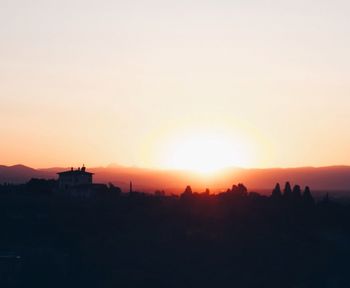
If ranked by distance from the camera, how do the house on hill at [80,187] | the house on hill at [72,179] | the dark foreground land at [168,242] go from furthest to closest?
the house on hill at [72,179]
the house on hill at [80,187]
the dark foreground land at [168,242]

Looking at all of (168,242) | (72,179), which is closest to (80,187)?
(72,179)

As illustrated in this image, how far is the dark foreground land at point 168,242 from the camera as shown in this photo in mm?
114188

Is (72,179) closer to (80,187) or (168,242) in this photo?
(80,187)

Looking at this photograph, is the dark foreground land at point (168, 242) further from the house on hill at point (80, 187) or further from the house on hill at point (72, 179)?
the house on hill at point (72, 179)

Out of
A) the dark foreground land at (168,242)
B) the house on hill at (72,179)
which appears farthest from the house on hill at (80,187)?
the dark foreground land at (168,242)

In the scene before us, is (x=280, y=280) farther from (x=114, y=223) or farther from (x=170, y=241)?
(x=114, y=223)

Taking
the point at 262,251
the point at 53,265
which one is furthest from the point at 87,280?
the point at 262,251

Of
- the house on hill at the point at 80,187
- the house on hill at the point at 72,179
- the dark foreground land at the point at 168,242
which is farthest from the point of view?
the house on hill at the point at 72,179

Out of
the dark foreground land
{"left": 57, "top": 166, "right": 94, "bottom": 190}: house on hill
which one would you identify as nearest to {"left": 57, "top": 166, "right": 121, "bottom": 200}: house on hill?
{"left": 57, "top": 166, "right": 94, "bottom": 190}: house on hill

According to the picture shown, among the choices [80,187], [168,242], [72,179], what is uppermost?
[72,179]

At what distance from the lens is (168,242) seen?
120688mm

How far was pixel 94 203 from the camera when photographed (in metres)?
128

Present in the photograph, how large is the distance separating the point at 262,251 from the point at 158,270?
47.8ft

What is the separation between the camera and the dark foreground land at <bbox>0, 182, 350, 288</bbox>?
114188 millimetres
